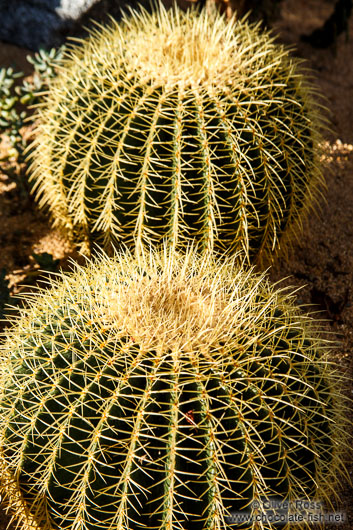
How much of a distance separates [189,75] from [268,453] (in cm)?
170

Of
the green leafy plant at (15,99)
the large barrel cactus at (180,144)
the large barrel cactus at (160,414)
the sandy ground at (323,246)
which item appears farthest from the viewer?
the green leafy plant at (15,99)

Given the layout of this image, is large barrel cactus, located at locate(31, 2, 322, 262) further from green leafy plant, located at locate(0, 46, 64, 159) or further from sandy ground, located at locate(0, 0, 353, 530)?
green leafy plant, located at locate(0, 46, 64, 159)

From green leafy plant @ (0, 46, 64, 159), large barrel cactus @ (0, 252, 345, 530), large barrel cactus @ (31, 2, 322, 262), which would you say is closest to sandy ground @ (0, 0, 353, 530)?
green leafy plant @ (0, 46, 64, 159)

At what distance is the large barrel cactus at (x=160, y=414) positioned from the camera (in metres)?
1.69

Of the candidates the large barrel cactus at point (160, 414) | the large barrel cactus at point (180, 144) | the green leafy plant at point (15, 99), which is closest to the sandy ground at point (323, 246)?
the green leafy plant at point (15, 99)

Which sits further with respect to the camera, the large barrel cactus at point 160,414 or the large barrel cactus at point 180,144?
the large barrel cactus at point 180,144

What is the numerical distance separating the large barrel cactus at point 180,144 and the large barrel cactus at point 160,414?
0.77 metres

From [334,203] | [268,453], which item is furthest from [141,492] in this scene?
[334,203]

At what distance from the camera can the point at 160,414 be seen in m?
1.69

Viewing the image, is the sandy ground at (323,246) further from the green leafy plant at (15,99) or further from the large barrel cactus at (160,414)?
the large barrel cactus at (160,414)

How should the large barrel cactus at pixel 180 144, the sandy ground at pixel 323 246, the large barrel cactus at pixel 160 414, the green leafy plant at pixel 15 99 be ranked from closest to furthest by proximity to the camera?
the large barrel cactus at pixel 160 414, the large barrel cactus at pixel 180 144, the sandy ground at pixel 323 246, the green leafy plant at pixel 15 99

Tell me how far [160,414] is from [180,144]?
134 centimetres

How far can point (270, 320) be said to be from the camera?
78.4 inches

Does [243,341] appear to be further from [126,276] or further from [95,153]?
[95,153]
